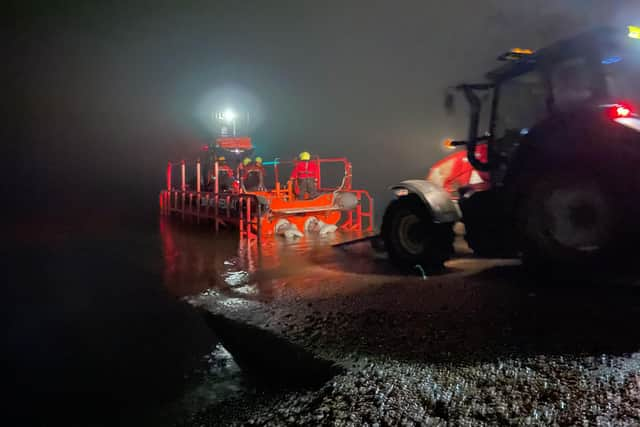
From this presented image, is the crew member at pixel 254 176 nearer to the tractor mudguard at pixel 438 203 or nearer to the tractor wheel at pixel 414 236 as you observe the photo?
the tractor wheel at pixel 414 236

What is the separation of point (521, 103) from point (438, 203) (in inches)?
56.3

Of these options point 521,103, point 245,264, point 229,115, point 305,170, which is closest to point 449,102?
point 521,103

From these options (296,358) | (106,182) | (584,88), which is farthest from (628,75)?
(106,182)

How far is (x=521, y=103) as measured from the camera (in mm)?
4867

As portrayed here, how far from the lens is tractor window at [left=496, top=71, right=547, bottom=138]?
4.57 metres

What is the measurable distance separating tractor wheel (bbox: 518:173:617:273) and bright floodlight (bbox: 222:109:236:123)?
13.5 meters

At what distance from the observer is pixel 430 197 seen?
5.05 meters

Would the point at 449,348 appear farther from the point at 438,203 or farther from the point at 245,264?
the point at 245,264

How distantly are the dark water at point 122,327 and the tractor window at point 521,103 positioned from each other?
3312mm

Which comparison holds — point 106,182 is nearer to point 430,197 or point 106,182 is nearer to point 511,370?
point 430,197

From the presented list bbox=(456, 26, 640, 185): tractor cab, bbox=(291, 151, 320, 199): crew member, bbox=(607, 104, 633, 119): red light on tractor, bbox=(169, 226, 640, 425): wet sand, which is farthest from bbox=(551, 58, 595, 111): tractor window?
bbox=(291, 151, 320, 199): crew member

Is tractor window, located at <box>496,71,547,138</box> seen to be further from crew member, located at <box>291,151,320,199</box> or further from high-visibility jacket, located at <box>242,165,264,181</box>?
high-visibility jacket, located at <box>242,165,264,181</box>

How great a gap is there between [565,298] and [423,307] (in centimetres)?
119

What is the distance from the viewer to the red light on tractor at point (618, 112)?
355cm
